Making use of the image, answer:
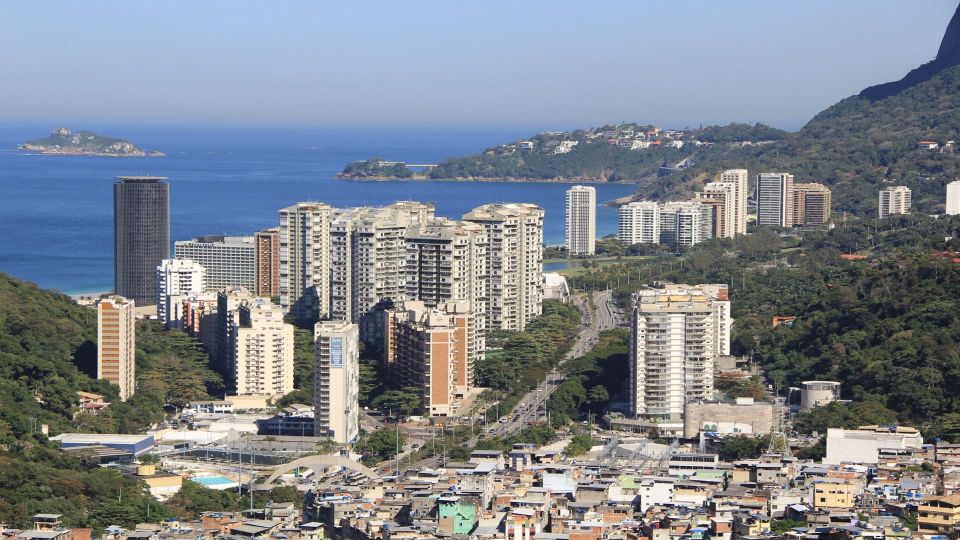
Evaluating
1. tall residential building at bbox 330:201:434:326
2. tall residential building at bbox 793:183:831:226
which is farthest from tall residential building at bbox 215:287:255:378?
tall residential building at bbox 793:183:831:226

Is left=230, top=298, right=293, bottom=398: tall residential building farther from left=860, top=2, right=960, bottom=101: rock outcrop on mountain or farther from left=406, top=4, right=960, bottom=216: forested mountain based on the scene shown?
left=860, top=2, right=960, bottom=101: rock outcrop on mountain

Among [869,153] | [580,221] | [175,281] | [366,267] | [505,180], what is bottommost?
[175,281]

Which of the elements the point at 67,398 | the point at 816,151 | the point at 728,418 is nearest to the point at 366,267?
the point at 67,398

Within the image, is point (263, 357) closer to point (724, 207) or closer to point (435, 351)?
point (435, 351)

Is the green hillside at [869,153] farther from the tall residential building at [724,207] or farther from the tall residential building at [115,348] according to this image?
the tall residential building at [115,348]

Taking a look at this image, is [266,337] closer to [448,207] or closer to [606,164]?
[448,207]

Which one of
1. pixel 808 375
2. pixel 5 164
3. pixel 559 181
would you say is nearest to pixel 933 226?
pixel 808 375

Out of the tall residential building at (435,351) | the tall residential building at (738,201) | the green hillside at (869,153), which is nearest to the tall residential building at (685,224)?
the tall residential building at (738,201)
